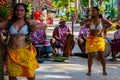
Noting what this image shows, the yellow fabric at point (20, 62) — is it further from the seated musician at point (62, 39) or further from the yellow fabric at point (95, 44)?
the seated musician at point (62, 39)

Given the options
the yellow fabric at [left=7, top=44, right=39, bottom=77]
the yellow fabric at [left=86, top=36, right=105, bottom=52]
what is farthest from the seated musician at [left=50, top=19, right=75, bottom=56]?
the yellow fabric at [left=7, top=44, right=39, bottom=77]

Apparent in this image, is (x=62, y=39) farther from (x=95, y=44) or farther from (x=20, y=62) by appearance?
(x=20, y=62)

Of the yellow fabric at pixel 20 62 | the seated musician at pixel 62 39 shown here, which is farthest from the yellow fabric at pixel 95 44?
the seated musician at pixel 62 39

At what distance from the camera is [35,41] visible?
13.4 meters

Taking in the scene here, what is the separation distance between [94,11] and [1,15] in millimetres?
2482

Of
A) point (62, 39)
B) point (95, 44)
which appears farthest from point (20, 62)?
point (62, 39)

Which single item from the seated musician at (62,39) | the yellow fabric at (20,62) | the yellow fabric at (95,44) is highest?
the yellow fabric at (20,62)

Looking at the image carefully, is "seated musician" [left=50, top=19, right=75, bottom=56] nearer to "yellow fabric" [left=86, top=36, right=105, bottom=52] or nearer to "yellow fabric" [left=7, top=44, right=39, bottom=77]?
"yellow fabric" [left=86, top=36, right=105, bottom=52]

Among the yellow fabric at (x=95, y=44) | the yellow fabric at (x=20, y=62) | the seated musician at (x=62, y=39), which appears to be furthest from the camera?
the seated musician at (x=62, y=39)

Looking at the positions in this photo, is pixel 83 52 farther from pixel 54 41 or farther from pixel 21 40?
pixel 21 40

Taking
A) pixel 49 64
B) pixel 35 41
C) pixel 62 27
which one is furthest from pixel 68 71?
pixel 62 27

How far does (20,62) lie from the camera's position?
6.35 metres

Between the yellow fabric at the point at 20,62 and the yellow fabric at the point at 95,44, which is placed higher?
the yellow fabric at the point at 20,62

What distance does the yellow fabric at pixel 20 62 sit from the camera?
20.7ft
